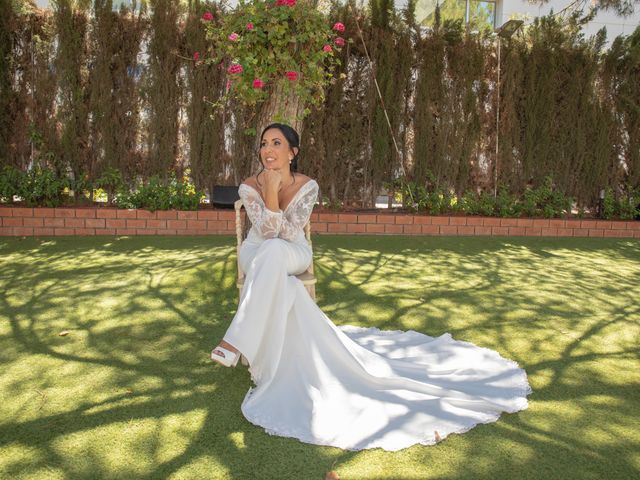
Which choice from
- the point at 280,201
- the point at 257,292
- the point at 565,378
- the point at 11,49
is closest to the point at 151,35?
the point at 11,49

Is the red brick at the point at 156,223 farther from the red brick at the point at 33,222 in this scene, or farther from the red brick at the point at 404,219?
the red brick at the point at 404,219

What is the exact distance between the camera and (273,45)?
5.26 m

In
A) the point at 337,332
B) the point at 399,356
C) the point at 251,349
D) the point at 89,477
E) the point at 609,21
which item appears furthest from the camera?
the point at 609,21

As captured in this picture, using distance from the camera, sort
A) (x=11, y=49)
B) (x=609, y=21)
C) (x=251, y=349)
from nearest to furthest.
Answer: (x=251, y=349), (x=11, y=49), (x=609, y=21)

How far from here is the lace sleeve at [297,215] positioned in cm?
368

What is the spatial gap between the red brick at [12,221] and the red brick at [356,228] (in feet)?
13.9

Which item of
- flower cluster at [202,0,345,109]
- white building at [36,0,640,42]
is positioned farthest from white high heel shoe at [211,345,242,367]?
white building at [36,0,640,42]

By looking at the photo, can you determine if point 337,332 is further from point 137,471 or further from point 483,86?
point 483,86

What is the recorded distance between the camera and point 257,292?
10.1 ft

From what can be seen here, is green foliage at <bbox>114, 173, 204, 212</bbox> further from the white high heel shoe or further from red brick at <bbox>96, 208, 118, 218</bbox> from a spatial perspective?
the white high heel shoe

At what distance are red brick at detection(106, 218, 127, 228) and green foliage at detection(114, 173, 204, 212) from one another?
279 millimetres

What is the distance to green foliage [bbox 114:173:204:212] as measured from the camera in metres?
7.82

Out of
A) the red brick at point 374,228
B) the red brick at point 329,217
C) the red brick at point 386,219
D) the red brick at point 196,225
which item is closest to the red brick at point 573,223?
the red brick at point 386,219

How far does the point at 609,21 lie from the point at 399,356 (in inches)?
660
